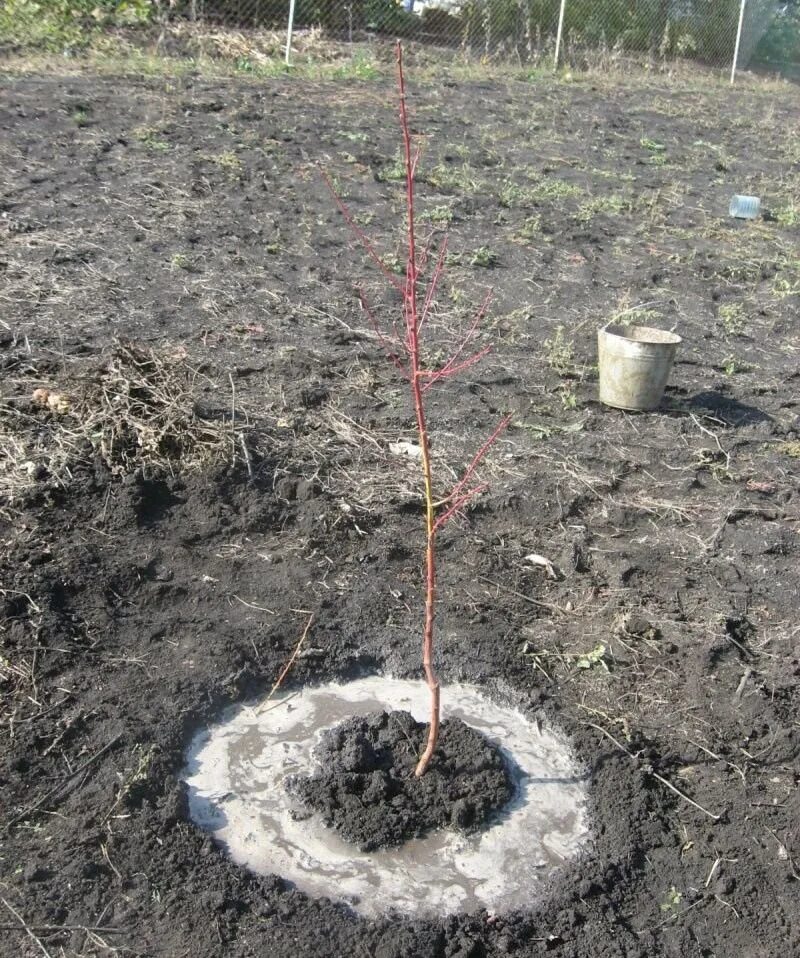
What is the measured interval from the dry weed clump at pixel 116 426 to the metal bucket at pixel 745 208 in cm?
618

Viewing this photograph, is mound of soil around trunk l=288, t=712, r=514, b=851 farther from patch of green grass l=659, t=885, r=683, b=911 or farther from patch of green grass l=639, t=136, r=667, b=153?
patch of green grass l=639, t=136, r=667, b=153

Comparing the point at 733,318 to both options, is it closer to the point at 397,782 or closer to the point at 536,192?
the point at 536,192

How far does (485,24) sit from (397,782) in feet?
47.4

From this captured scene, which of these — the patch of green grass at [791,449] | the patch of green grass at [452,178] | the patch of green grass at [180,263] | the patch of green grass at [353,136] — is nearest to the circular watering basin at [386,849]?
the patch of green grass at [791,449]

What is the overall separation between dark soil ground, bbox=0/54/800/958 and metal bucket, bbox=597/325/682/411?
0.13 m

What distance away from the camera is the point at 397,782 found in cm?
347

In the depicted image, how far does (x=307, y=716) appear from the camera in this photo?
384 centimetres

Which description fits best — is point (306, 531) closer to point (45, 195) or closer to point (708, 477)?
point (708, 477)

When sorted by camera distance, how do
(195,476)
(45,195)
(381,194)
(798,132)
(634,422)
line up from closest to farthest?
(195,476)
(634,422)
(45,195)
(381,194)
(798,132)

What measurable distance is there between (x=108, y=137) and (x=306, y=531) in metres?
5.43

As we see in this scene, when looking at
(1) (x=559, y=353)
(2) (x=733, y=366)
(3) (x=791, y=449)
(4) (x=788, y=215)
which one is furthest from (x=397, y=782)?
(4) (x=788, y=215)

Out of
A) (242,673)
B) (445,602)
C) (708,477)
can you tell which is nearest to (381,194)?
(708,477)

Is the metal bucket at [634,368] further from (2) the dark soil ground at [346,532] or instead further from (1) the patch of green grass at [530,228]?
(1) the patch of green grass at [530,228]

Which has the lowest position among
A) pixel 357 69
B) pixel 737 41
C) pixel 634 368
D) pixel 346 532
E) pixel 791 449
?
pixel 791 449
